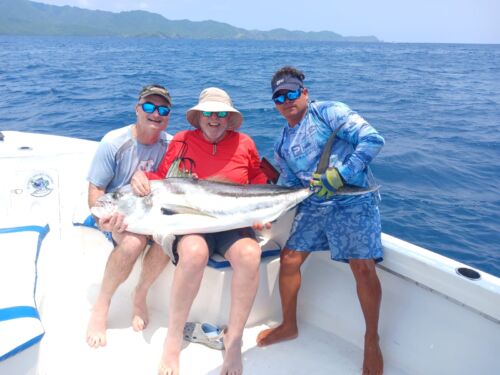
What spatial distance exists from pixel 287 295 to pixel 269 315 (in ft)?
1.14

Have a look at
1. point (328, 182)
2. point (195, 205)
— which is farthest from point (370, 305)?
point (195, 205)

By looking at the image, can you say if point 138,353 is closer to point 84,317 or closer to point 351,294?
point 84,317

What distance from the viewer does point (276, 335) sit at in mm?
3158

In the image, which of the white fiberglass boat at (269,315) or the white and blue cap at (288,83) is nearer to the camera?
the white fiberglass boat at (269,315)

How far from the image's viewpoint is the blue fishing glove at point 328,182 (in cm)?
285

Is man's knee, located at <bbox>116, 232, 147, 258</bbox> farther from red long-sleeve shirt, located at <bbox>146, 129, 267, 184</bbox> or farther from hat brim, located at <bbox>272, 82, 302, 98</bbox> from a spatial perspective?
hat brim, located at <bbox>272, 82, 302, 98</bbox>

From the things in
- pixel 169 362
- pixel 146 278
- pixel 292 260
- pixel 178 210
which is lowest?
pixel 169 362

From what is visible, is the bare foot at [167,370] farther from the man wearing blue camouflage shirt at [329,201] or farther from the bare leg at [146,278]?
the man wearing blue camouflage shirt at [329,201]

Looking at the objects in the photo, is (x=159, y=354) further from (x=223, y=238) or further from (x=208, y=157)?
(x=208, y=157)

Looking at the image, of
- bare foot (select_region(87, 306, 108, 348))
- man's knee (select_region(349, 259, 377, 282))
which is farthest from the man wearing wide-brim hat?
man's knee (select_region(349, 259, 377, 282))

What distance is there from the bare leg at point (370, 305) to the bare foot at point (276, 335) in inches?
22.2

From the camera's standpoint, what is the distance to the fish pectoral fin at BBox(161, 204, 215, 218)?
2961 millimetres

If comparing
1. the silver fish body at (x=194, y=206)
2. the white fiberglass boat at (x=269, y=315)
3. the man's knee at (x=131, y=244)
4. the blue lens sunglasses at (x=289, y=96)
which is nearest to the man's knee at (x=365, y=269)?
the white fiberglass boat at (x=269, y=315)

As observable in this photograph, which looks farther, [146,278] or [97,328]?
[146,278]
